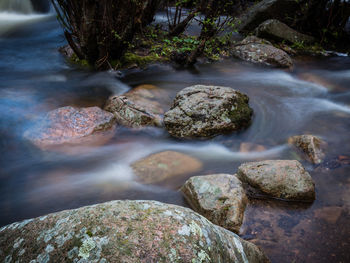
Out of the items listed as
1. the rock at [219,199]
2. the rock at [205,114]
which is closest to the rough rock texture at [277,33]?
the rock at [205,114]

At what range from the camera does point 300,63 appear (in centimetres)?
767

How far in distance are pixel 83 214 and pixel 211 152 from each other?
9.30 ft

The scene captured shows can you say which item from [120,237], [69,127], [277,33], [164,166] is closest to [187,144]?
[164,166]

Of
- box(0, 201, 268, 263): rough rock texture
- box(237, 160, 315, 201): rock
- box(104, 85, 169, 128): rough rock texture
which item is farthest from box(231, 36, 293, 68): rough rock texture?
box(0, 201, 268, 263): rough rock texture

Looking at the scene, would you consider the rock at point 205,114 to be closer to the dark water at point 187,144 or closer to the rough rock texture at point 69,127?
the dark water at point 187,144

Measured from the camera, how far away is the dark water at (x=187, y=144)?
110 inches

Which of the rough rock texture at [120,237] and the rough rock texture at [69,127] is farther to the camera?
the rough rock texture at [69,127]

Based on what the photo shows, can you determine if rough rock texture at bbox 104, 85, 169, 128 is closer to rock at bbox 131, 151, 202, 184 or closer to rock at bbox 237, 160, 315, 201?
rock at bbox 131, 151, 202, 184

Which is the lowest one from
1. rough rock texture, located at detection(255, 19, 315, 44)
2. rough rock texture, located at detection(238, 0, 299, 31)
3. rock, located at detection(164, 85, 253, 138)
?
rock, located at detection(164, 85, 253, 138)

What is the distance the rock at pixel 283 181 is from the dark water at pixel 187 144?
117mm

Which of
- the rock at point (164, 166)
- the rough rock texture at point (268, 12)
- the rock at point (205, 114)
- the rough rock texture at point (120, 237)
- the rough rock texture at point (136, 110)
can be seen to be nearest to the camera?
the rough rock texture at point (120, 237)

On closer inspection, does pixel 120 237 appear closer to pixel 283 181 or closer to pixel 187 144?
pixel 283 181

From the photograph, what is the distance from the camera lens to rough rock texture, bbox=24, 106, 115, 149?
13.7ft

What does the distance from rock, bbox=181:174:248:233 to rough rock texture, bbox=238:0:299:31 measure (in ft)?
26.3
